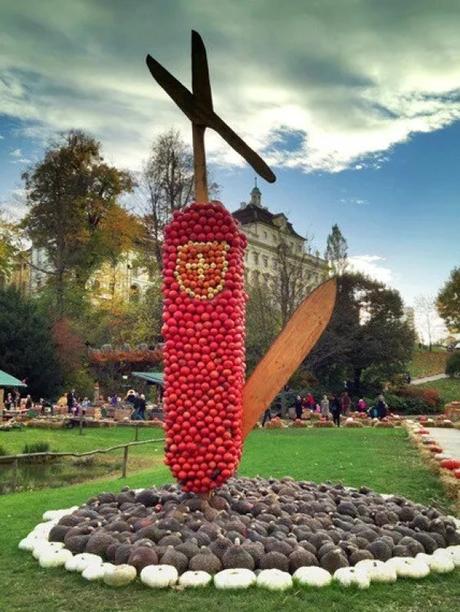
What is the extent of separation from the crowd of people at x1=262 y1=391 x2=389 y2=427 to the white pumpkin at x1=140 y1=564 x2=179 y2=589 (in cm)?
1786

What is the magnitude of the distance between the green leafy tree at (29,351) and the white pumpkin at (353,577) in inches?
937

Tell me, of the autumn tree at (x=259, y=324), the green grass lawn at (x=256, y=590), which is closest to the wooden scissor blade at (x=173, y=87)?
the green grass lawn at (x=256, y=590)

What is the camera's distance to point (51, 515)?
305 inches

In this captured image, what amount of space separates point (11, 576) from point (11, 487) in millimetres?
6978

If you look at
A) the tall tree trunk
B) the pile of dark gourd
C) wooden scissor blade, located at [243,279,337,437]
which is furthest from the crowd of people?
wooden scissor blade, located at [243,279,337,437]

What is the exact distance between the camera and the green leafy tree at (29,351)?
27.7m

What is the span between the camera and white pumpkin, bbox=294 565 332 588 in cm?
525

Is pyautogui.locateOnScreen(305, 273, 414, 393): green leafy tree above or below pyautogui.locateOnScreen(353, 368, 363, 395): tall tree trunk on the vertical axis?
above

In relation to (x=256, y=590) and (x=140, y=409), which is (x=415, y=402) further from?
(x=256, y=590)

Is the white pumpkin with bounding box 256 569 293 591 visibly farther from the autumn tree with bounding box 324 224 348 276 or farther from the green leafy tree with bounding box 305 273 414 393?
the autumn tree with bounding box 324 224 348 276

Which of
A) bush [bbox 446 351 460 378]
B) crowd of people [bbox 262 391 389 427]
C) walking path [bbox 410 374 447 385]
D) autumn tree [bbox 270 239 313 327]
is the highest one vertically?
autumn tree [bbox 270 239 313 327]

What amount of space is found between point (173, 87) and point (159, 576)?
5.01 m

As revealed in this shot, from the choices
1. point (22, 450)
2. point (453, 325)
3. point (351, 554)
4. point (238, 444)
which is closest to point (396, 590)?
point (351, 554)

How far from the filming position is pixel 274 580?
522cm
